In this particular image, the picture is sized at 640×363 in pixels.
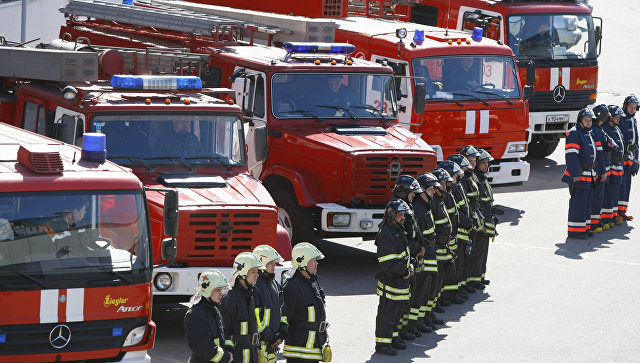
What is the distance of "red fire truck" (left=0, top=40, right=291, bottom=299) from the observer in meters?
12.1

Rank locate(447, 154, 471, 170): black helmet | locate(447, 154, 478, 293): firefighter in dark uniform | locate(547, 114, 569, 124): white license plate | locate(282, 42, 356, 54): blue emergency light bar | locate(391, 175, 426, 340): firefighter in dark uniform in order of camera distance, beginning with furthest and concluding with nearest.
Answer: locate(547, 114, 569, 124): white license plate → locate(282, 42, 356, 54): blue emergency light bar → locate(447, 154, 471, 170): black helmet → locate(447, 154, 478, 293): firefighter in dark uniform → locate(391, 175, 426, 340): firefighter in dark uniform

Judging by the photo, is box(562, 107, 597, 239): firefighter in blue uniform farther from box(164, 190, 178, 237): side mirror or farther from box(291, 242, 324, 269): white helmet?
box(164, 190, 178, 237): side mirror

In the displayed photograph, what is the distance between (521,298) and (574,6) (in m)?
9.79

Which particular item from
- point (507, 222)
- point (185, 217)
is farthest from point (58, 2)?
point (185, 217)

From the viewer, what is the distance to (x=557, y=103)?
2298 centimetres

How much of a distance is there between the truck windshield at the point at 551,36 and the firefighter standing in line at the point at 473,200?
288 inches

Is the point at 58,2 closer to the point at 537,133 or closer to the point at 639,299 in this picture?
the point at 537,133

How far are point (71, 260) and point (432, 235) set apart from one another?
5.17 metres

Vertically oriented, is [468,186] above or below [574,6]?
below

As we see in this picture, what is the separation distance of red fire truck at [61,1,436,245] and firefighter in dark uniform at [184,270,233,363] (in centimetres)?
540

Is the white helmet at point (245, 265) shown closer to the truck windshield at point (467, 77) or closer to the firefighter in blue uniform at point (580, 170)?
the truck windshield at point (467, 77)

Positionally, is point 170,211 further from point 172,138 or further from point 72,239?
point 172,138

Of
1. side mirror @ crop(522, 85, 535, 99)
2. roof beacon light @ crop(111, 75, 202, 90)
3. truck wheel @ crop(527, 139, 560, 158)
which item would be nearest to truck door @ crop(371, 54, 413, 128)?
side mirror @ crop(522, 85, 535, 99)

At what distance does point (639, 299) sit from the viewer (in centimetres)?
1527
